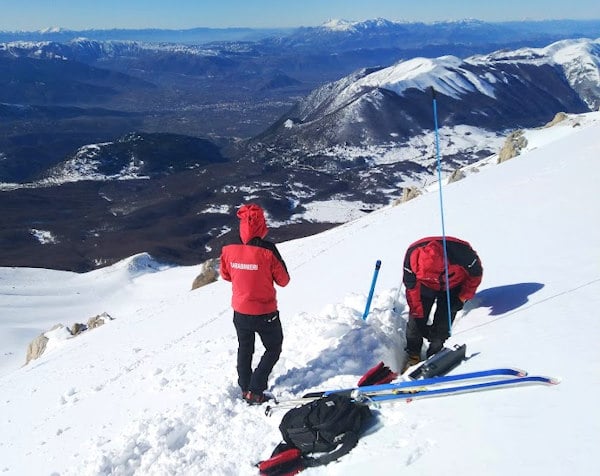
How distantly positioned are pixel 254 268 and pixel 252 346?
108cm

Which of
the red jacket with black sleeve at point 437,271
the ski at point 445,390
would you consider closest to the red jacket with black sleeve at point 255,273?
the ski at point 445,390

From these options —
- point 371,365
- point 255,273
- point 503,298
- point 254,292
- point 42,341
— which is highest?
point 255,273

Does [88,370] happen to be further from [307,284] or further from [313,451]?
[313,451]

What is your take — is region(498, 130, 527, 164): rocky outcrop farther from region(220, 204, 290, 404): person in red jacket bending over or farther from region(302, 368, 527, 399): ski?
region(302, 368, 527, 399): ski

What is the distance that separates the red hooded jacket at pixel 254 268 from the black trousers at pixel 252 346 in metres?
0.12

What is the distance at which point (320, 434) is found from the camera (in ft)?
17.1

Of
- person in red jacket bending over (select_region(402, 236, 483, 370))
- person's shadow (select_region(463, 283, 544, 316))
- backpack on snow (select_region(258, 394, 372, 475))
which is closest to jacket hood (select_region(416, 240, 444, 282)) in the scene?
person in red jacket bending over (select_region(402, 236, 483, 370))

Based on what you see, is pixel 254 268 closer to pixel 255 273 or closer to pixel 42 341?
pixel 255 273

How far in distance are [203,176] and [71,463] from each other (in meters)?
177

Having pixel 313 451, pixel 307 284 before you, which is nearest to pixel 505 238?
pixel 307 284

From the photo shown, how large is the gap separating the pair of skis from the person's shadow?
241 cm

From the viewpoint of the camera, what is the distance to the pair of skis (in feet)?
17.0

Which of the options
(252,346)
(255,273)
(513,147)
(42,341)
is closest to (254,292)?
(255,273)

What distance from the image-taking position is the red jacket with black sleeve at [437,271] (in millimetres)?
7371
